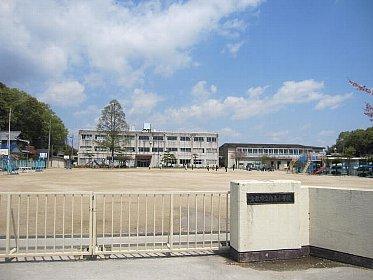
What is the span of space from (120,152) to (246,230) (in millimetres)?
81738

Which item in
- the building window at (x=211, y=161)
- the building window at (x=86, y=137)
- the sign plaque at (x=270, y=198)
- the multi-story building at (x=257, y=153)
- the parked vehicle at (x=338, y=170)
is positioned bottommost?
the parked vehicle at (x=338, y=170)

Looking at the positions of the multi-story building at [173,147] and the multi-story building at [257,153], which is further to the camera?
the multi-story building at [257,153]

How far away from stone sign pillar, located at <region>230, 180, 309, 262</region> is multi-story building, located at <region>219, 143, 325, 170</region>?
117409 millimetres

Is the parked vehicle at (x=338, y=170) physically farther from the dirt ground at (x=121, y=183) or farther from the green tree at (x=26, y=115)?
the green tree at (x=26, y=115)

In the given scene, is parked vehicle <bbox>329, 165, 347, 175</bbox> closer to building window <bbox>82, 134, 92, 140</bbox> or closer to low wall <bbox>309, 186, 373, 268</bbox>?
low wall <bbox>309, 186, 373, 268</bbox>

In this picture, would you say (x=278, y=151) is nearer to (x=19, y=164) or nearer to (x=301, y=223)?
(x=19, y=164)

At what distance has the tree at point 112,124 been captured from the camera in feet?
269

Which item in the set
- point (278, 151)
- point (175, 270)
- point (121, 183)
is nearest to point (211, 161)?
point (278, 151)

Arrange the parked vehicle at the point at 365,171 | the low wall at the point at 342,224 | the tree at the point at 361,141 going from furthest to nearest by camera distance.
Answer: the tree at the point at 361,141 < the parked vehicle at the point at 365,171 < the low wall at the point at 342,224

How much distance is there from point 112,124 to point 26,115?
20.1m

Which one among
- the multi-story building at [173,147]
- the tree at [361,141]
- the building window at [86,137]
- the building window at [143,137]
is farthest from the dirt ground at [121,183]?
the building window at [143,137]

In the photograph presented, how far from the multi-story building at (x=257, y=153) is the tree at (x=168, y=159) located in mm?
20310

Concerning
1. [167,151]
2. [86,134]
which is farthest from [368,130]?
[86,134]

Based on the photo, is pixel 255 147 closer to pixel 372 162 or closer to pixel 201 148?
pixel 201 148
